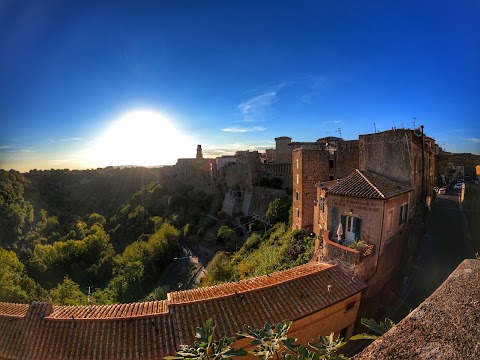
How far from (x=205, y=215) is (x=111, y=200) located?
143ft

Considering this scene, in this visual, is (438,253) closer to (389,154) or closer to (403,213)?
(403,213)

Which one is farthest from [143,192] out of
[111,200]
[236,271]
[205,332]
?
[205,332]

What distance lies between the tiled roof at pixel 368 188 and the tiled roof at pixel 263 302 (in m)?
3.22

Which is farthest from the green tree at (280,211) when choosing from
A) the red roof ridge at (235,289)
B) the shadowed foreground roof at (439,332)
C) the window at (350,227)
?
the shadowed foreground roof at (439,332)

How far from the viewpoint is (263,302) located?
867 cm

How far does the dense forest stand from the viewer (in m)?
22.9

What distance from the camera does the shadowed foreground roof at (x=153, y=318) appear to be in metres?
7.23

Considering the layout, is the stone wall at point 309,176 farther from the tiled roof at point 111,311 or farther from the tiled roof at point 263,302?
the tiled roof at point 111,311

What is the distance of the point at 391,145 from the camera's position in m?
13.5

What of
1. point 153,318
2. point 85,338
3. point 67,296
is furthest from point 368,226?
point 67,296

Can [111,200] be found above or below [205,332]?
below

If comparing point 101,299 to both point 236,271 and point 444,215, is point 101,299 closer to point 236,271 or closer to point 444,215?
point 236,271

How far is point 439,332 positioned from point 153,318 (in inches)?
303

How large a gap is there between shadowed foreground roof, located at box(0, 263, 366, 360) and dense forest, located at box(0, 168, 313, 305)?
6.94 meters
